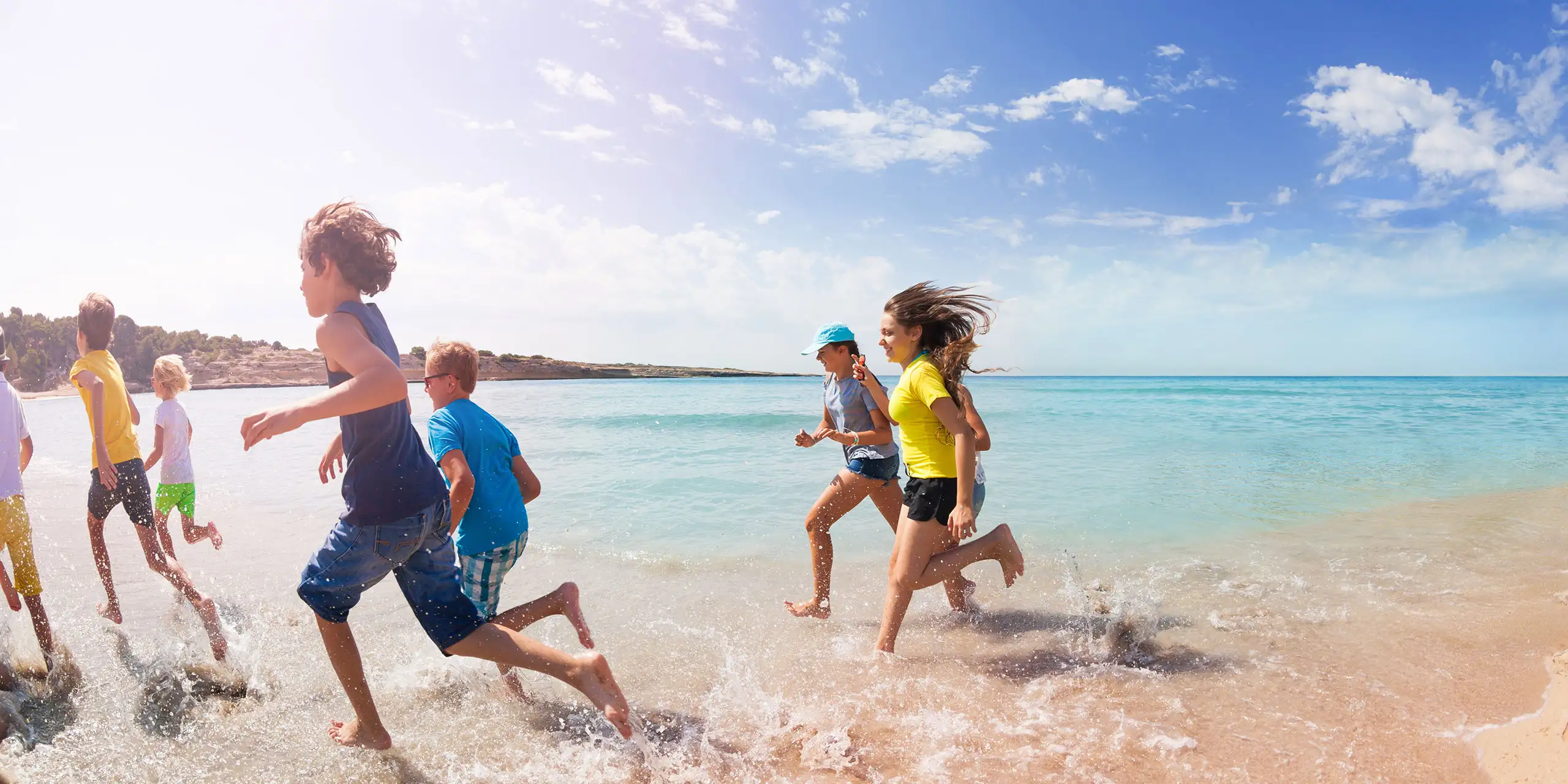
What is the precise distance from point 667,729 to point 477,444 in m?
1.55

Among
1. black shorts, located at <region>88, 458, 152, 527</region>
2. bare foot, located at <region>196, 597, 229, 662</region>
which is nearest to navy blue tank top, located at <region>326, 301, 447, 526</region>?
bare foot, located at <region>196, 597, 229, 662</region>

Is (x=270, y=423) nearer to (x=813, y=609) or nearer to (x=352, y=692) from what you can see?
(x=352, y=692)

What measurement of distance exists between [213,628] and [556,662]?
268 cm

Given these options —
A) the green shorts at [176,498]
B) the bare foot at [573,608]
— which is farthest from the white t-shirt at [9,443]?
the bare foot at [573,608]

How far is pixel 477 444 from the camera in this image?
3.28 m

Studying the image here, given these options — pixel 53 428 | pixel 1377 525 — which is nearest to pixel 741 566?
pixel 1377 525

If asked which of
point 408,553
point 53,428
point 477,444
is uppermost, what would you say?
point 477,444

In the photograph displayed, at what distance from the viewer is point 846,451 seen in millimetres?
4590

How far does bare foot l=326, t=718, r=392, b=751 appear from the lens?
2.89 meters

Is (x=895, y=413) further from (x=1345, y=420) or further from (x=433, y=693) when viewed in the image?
(x=1345, y=420)

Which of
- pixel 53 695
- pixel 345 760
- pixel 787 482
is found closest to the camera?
pixel 345 760

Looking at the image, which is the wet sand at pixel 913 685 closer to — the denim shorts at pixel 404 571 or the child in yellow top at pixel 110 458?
the child in yellow top at pixel 110 458

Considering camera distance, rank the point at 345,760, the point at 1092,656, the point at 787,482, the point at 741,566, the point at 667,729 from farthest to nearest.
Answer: the point at 787,482, the point at 741,566, the point at 1092,656, the point at 667,729, the point at 345,760

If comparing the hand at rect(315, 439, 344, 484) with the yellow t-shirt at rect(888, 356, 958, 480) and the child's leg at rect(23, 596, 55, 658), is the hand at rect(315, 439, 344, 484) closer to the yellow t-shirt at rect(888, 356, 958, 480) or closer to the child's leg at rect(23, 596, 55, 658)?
the child's leg at rect(23, 596, 55, 658)
